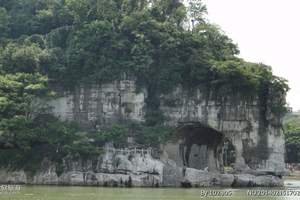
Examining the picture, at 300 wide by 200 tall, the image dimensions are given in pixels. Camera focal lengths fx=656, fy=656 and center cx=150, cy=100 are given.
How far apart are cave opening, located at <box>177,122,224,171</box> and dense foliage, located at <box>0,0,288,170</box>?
12.2ft

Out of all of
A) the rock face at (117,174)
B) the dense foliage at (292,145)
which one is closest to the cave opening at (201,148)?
the rock face at (117,174)

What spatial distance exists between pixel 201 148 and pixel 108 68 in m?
9.94

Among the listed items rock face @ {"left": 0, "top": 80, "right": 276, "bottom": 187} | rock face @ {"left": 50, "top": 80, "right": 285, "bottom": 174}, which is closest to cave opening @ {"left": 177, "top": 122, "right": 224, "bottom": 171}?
rock face @ {"left": 0, "top": 80, "right": 276, "bottom": 187}

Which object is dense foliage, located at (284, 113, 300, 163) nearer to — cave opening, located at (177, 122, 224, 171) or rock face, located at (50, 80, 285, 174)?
cave opening, located at (177, 122, 224, 171)

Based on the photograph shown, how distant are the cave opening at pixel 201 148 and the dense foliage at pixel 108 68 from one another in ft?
12.2

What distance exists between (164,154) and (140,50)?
7589 mm

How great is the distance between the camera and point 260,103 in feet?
150

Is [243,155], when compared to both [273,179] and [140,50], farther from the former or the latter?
[140,50]

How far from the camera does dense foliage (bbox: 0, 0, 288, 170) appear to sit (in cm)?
4128

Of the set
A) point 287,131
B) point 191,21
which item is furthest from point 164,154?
point 287,131

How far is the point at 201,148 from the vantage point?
49.6 m

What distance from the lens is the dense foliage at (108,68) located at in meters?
41.3

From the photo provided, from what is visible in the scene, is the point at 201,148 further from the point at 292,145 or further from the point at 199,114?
the point at 292,145

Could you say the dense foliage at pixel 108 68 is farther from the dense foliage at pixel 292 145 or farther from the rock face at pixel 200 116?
the dense foliage at pixel 292 145
